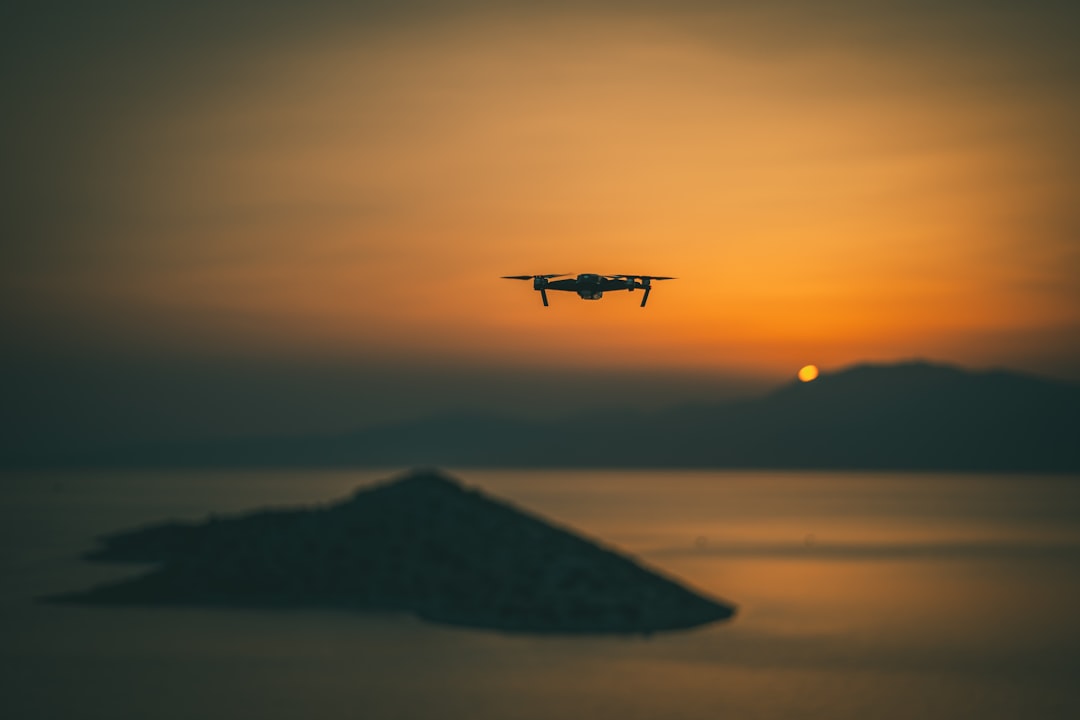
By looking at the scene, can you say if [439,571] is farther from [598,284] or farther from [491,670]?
[598,284]

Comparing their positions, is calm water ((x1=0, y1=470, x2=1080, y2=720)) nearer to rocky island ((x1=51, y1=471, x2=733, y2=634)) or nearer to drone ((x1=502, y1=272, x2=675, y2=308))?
rocky island ((x1=51, y1=471, x2=733, y2=634))

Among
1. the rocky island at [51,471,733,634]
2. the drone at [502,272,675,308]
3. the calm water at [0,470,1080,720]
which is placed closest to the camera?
the drone at [502,272,675,308]

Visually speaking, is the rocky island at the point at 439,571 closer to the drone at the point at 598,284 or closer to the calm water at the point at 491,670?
the calm water at the point at 491,670

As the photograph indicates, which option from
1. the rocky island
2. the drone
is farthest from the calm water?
the drone

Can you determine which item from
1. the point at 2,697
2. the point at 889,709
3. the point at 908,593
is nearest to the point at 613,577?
the point at 889,709

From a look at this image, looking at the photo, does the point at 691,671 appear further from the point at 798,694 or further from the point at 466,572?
the point at 466,572

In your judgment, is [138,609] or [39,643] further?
[138,609]

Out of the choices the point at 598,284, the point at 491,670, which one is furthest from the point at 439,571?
the point at 598,284

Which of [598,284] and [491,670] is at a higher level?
[598,284]

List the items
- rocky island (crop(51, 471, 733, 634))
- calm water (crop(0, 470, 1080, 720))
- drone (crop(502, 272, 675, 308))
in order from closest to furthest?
drone (crop(502, 272, 675, 308)) → calm water (crop(0, 470, 1080, 720)) → rocky island (crop(51, 471, 733, 634))
